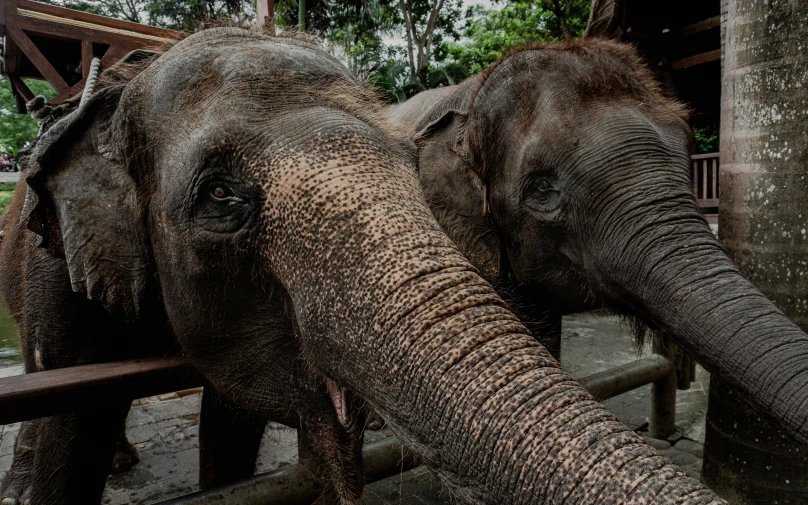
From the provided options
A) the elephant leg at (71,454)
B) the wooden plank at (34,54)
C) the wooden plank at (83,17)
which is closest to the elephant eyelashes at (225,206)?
the elephant leg at (71,454)

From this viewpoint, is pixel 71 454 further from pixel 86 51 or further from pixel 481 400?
pixel 86 51

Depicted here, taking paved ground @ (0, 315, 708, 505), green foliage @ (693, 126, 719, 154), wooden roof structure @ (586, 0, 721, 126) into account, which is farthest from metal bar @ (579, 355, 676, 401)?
green foliage @ (693, 126, 719, 154)

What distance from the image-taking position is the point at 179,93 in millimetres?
1858

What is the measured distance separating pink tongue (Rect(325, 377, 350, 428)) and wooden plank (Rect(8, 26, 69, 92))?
11.3 ft

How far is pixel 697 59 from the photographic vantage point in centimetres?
1005

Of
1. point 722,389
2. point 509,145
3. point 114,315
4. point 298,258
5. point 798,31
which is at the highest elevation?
point 798,31

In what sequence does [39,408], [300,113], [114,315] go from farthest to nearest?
1. [114,315]
2. [39,408]
3. [300,113]

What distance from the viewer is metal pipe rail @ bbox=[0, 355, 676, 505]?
1.79 meters

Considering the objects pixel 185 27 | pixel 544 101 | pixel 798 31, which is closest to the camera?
pixel 185 27

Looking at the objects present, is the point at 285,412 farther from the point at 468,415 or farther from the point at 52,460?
the point at 52,460

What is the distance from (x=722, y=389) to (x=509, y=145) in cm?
162

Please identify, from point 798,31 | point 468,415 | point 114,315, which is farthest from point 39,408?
point 798,31

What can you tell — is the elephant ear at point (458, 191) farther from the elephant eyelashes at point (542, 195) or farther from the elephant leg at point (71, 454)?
the elephant leg at point (71, 454)

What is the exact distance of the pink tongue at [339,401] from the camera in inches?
65.2
